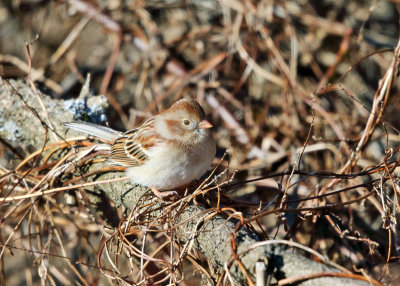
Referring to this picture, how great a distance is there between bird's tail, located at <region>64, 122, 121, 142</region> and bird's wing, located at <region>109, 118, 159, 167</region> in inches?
2.1

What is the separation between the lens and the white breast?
264 cm

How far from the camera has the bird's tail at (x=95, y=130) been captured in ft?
9.36

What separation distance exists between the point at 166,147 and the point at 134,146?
28cm

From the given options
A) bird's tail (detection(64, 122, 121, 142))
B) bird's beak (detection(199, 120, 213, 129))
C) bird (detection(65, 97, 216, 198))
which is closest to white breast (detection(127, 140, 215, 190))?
bird (detection(65, 97, 216, 198))

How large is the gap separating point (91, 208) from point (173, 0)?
2.65m

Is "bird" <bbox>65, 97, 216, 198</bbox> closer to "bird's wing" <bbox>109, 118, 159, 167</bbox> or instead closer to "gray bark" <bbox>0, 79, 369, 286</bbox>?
"bird's wing" <bbox>109, 118, 159, 167</bbox>

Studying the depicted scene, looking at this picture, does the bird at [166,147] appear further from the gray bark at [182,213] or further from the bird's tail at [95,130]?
the gray bark at [182,213]

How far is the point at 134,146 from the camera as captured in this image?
2947 mm

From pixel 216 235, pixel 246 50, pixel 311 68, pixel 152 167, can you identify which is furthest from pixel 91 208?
pixel 311 68

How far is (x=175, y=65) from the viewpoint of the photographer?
14.8 ft

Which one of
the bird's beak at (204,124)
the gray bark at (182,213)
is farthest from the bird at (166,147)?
the gray bark at (182,213)

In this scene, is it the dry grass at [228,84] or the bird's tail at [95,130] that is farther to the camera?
the dry grass at [228,84]

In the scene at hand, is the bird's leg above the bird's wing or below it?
below

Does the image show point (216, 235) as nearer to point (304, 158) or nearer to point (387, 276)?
point (387, 276)
